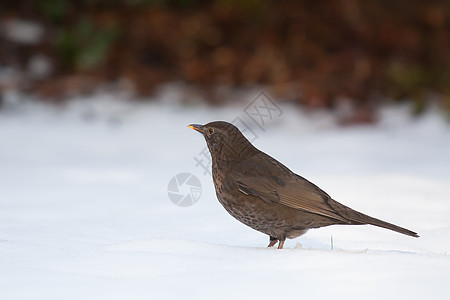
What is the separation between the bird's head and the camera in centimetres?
395

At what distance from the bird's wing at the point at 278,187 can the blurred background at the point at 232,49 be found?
4799 mm

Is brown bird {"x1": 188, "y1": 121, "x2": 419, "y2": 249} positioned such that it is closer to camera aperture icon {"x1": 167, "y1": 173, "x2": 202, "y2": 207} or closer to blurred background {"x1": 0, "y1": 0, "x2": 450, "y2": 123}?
camera aperture icon {"x1": 167, "y1": 173, "x2": 202, "y2": 207}

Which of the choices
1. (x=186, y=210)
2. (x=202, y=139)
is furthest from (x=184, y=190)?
(x=202, y=139)

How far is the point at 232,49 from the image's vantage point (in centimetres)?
936

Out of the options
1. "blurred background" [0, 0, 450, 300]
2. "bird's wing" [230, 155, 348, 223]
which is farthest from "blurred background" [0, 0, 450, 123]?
"bird's wing" [230, 155, 348, 223]

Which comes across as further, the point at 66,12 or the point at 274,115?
the point at 66,12

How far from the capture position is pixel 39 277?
288 cm

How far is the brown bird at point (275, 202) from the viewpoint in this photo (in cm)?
369

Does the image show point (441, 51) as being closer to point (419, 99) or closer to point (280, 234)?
point (419, 99)

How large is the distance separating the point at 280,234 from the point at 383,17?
21.3 ft

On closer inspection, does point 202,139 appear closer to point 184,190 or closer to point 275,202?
point 184,190

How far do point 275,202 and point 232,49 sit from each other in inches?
231

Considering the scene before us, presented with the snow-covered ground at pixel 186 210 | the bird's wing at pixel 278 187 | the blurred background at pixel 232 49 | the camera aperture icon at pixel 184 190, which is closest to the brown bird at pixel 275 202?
the bird's wing at pixel 278 187

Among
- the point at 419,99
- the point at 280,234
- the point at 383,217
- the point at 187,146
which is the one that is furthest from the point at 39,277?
the point at 419,99
